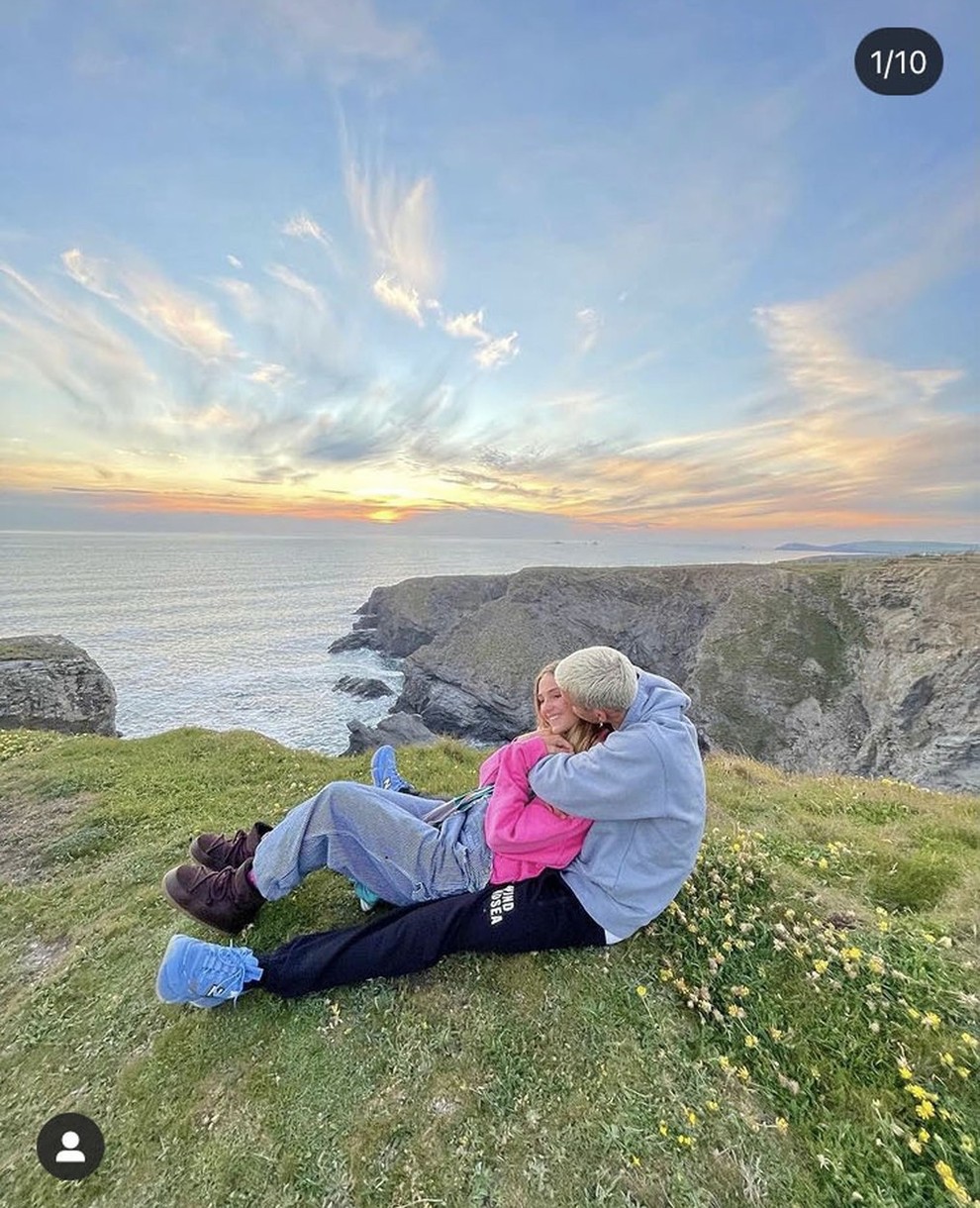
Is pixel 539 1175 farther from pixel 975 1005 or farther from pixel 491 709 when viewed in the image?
pixel 491 709

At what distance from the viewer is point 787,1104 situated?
142 inches

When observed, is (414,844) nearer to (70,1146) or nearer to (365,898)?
(365,898)

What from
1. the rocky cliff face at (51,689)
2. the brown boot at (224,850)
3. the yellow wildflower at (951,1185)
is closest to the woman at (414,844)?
the brown boot at (224,850)

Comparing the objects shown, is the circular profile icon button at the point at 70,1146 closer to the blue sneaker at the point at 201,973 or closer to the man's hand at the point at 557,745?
the blue sneaker at the point at 201,973

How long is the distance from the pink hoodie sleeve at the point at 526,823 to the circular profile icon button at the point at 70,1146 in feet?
11.0

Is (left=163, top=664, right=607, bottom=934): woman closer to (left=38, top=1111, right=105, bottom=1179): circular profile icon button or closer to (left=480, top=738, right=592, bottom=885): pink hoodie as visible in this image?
(left=480, top=738, right=592, bottom=885): pink hoodie

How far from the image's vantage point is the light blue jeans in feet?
15.7

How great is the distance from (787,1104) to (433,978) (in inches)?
106

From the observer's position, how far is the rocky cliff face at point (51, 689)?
29.9 m

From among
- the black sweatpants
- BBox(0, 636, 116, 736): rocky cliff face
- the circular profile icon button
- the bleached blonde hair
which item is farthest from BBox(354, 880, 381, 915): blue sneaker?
BBox(0, 636, 116, 736): rocky cliff face

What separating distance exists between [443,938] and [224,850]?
106 inches

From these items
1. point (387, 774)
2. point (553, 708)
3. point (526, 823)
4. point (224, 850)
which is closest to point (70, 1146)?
point (224, 850)

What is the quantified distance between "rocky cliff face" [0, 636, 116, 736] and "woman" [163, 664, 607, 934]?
3259 cm

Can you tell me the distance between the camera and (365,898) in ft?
17.5
